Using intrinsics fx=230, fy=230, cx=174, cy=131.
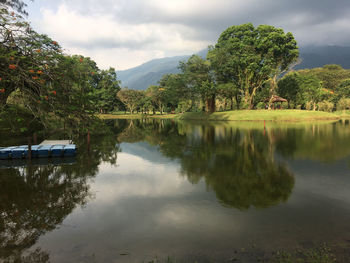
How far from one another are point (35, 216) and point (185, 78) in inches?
2562

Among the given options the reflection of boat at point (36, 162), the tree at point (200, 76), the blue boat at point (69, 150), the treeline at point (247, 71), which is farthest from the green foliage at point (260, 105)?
the reflection of boat at point (36, 162)

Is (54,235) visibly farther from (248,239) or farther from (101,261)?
(248,239)

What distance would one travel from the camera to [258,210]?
9.90 metres

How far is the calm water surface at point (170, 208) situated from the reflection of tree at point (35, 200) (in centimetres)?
4

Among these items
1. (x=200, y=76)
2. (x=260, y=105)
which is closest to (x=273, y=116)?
(x=260, y=105)

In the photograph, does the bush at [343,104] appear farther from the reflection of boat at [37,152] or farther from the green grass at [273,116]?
the reflection of boat at [37,152]

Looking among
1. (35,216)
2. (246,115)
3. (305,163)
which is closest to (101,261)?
(35,216)

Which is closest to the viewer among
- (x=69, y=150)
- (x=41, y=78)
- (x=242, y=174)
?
(x=41, y=78)

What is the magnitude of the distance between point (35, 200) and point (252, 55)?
65.8 m

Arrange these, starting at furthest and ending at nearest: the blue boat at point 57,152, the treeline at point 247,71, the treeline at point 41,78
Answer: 1. the treeline at point 247,71
2. the blue boat at point 57,152
3. the treeline at point 41,78

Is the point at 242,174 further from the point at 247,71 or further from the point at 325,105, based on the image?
the point at 325,105

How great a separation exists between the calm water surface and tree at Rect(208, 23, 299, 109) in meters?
51.9

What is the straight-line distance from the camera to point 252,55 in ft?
213

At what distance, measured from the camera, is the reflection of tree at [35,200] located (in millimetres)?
7672
